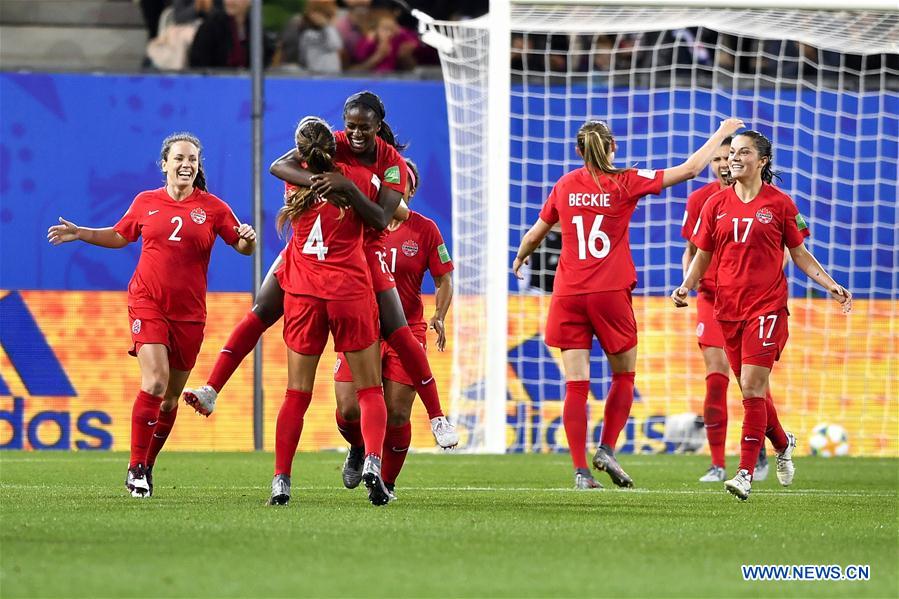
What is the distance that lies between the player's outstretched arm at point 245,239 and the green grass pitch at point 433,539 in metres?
1.32

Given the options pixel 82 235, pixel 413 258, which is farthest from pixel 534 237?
pixel 82 235

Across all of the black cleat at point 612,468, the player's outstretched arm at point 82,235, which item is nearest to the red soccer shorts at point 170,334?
the player's outstretched arm at point 82,235

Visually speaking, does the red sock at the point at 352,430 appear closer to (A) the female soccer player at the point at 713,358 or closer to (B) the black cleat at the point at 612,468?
(B) the black cleat at the point at 612,468

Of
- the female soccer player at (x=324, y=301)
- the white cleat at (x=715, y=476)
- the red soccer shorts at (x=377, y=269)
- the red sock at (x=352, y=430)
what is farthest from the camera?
the white cleat at (x=715, y=476)

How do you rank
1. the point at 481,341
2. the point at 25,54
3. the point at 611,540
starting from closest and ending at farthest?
the point at 611,540 → the point at 481,341 → the point at 25,54

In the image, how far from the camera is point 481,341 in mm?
12516

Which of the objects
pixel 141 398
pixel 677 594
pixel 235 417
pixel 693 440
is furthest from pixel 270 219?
pixel 677 594

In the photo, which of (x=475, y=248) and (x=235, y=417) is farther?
(x=235, y=417)

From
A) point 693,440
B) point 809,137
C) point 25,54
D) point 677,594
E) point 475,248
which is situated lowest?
point 693,440

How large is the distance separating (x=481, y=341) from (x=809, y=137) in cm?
383

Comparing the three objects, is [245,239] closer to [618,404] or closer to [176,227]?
[176,227]

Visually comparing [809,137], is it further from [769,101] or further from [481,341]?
[481,341]

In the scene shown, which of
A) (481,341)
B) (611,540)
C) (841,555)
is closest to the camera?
(841,555)

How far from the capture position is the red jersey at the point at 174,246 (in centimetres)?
753
